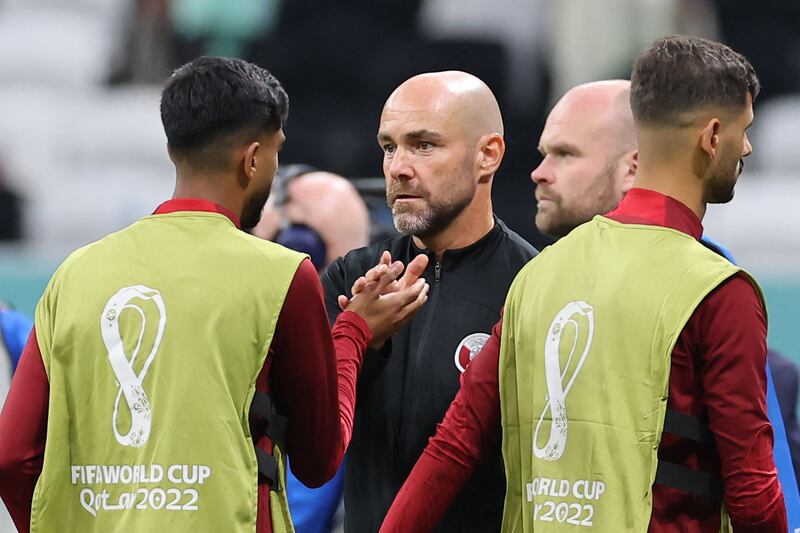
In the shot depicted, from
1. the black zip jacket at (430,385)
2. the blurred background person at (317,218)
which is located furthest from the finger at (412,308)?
the blurred background person at (317,218)

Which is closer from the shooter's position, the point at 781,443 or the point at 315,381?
the point at 315,381

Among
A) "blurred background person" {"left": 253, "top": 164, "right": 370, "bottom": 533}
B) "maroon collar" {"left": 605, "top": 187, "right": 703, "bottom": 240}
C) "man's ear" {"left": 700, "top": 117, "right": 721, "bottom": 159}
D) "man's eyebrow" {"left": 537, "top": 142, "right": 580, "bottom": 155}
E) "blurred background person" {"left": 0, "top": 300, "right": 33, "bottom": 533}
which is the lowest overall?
"blurred background person" {"left": 0, "top": 300, "right": 33, "bottom": 533}

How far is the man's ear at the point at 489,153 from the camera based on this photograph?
9.50ft

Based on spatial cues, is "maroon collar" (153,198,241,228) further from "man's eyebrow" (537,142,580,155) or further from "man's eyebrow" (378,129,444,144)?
"man's eyebrow" (537,142,580,155)

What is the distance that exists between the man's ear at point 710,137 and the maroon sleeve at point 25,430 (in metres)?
1.07

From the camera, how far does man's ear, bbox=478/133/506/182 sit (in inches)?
114

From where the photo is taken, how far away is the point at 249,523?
2242 mm

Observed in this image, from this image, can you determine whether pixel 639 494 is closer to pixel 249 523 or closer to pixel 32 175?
pixel 249 523

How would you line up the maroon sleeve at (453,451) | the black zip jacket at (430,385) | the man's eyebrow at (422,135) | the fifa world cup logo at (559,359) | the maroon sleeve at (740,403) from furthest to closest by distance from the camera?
the man's eyebrow at (422,135), the black zip jacket at (430,385), the maroon sleeve at (453,451), the fifa world cup logo at (559,359), the maroon sleeve at (740,403)

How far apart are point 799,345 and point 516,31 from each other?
188 centimetres

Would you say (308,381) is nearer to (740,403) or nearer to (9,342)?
(740,403)

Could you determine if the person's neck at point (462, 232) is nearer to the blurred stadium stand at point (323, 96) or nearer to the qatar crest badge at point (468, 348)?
the qatar crest badge at point (468, 348)

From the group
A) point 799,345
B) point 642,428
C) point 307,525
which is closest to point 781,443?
point 642,428

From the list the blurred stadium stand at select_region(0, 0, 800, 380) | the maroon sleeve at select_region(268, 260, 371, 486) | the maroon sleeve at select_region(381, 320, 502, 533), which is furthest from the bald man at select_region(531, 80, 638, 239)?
the blurred stadium stand at select_region(0, 0, 800, 380)
